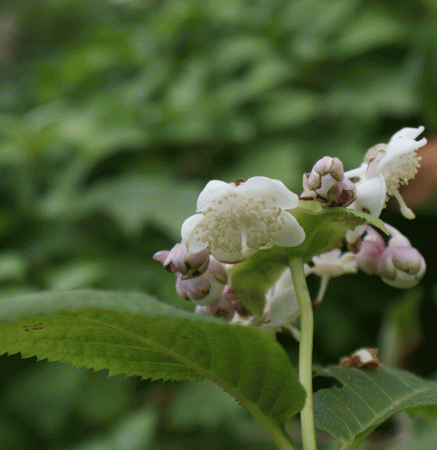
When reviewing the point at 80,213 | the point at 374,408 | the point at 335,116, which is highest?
the point at 374,408

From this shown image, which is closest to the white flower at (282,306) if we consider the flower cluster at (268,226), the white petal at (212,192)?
the flower cluster at (268,226)

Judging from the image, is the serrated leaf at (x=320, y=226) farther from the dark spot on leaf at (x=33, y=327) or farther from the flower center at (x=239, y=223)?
the dark spot on leaf at (x=33, y=327)

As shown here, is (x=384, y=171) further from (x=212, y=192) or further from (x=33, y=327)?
(x=33, y=327)

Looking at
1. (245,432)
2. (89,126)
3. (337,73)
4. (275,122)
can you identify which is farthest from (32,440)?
(337,73)

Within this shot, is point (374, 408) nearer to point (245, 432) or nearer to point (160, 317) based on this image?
point (160, 317)

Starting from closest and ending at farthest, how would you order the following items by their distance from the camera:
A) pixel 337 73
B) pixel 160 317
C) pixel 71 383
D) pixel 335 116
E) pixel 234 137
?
pixel 160 317, pixel 71 383, pixel 234 137, pixel 335 116, pixel 337 73

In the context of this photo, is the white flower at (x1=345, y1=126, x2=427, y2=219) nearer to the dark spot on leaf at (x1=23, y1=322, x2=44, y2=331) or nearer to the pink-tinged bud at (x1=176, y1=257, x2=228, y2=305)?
the pink-tinged bud at (x1=176, y1=257, x2=228, y2=305)

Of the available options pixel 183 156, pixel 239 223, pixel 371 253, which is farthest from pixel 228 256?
pixel 183 156

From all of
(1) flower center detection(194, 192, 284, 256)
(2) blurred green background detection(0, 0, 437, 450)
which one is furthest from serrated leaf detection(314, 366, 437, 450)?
(2) blurred green background detection(0, 0, 437, 450)

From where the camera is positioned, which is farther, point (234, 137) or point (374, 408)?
point (234, 137)
